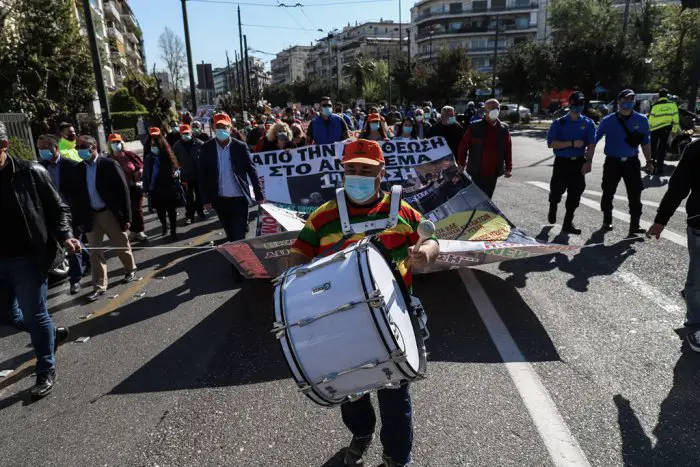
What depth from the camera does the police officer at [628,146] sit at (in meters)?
7.12

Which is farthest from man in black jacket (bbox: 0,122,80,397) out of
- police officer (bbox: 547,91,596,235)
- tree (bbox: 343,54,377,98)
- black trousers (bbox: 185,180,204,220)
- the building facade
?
tree (bbox: 343,54,377,98)

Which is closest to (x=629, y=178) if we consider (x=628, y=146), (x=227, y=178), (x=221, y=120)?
(x=628, y=146)

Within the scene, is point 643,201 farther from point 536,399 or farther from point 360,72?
point 360,72

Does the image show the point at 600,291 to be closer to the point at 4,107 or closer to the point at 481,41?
the point at 4,107

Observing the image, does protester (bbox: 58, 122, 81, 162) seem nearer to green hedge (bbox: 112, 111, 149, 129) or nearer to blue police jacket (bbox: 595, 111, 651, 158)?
blue police jacket (bbox: 595, 111, 651, 158)

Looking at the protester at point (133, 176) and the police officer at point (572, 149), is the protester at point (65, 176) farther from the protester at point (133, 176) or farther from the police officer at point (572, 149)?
the police officer at point (572, 149)

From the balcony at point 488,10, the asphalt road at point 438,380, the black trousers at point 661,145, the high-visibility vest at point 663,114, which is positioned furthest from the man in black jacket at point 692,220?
the balcony at point 488,10

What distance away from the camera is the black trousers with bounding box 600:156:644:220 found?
7.14 metres

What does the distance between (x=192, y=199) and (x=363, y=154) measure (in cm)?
781

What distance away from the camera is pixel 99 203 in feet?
19.3

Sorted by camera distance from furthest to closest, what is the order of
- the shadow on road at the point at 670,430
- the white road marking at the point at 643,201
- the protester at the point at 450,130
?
the protester at the point at 450,130 < the white road marking at the point at 643,201 < the shadow on road at the point at 670,430

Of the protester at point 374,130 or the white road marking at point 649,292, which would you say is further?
the protester at point 374,130

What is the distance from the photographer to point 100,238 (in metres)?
6.03

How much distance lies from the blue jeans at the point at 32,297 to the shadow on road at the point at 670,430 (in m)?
3.95
